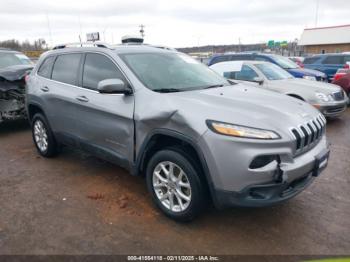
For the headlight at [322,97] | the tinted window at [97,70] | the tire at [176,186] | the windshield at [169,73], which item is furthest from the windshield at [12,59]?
the headlight at [322,97]

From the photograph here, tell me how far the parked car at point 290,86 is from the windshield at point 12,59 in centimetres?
566

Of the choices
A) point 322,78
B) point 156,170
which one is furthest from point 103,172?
point 322,78

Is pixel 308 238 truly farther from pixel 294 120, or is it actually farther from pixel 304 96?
pixel 304 96

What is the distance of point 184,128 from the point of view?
3.06 metres

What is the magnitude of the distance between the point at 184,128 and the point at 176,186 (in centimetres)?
64

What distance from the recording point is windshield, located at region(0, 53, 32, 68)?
8820mm

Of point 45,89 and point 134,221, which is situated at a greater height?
point 45,89

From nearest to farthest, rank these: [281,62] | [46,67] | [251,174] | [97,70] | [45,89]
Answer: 1. [251,174]
2. [97,70]
3. [45,89]
4. [46,67]
5. [281,62]

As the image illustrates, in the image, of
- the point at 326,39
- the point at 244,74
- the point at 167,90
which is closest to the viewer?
the point at 167,90

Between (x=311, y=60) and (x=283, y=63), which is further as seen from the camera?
(x=311, y=60)

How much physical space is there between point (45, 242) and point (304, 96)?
658cm

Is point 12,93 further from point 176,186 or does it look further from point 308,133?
point 308,133

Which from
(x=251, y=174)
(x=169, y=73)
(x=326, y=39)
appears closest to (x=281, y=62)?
(x=169, y=73)

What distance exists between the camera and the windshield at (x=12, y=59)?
8.82m
